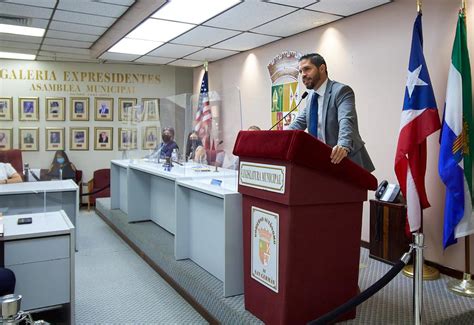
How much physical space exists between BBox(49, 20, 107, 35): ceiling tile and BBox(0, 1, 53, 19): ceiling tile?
286 millimetres

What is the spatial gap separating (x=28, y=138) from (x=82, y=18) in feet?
11.5

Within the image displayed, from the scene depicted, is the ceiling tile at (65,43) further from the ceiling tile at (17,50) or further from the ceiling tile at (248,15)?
the ceiling tile at (248,15)

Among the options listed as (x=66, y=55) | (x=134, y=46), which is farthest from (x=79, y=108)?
(x=134, y=46)

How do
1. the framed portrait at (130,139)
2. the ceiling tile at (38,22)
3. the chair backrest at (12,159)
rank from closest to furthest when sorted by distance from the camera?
the chair backrest at (12,159) → the ceiling tile at (38,22) → the framed portrait at (130,139)

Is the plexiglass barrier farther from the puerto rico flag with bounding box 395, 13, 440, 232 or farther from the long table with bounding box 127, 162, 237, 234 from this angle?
the puerto rico flag with bounding box 395, 13, 440, 232

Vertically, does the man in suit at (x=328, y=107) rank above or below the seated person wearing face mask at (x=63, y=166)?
above

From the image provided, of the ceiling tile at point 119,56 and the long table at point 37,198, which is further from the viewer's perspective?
the ceiling tile at point 119,56

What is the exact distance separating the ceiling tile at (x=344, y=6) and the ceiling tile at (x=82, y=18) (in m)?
2.66

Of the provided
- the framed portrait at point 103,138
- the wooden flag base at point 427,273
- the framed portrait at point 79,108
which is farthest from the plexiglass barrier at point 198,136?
the framed portrait at point 79,108

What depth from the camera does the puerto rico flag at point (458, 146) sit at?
2.93m

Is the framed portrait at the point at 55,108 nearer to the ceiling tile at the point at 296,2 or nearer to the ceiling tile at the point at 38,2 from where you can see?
the ceiling tile at the point at 38,2

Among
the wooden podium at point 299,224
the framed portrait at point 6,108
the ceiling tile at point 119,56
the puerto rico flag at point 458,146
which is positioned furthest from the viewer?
the framed portrait at point 6,108

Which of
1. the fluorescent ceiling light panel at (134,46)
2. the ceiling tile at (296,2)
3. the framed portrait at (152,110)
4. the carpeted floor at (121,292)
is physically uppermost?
the fluorescent ceiling light panel at (134,46)

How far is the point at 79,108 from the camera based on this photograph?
7.88m
